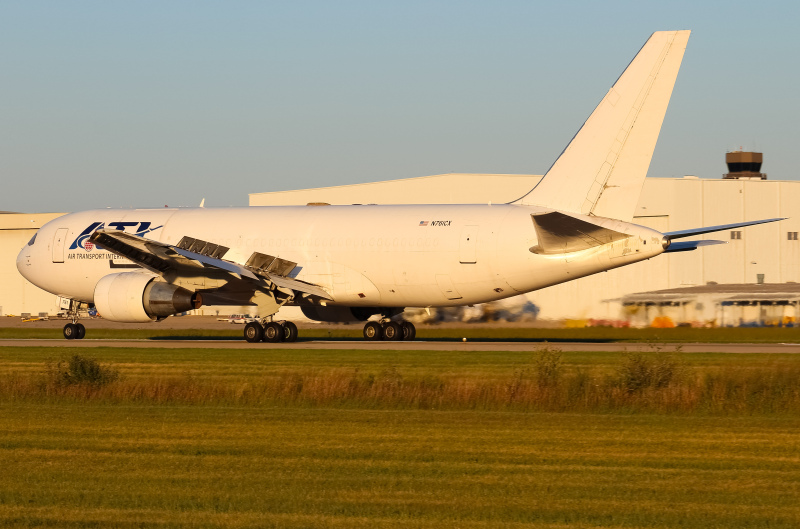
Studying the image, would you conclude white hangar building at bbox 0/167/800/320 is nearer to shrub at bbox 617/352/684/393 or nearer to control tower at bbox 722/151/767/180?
control tower at bbox 722/151/767/180

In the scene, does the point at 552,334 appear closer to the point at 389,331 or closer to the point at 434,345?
the point at 389,331

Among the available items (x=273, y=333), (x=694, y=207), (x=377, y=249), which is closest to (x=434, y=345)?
(x=377, y=249)

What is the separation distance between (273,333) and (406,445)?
23.2m

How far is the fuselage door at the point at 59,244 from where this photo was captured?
4303 centimetres

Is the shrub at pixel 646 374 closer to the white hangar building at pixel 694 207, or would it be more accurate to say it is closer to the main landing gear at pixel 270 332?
the main landing gear at pixel 270 332

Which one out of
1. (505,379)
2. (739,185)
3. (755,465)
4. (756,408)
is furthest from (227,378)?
(739,185)

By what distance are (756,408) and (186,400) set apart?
10.7 metres

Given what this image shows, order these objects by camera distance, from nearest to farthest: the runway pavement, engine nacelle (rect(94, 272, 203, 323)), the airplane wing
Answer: the runway pavement → the airplane wing → engine nacelle (rect(94, 272, 203, 323))

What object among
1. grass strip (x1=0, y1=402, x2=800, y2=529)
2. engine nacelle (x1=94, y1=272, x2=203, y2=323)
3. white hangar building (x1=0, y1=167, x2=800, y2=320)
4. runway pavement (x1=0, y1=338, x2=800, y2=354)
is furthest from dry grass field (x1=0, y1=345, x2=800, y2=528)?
white hangar building (x1=0, y1=167, x2=800, y2=320)

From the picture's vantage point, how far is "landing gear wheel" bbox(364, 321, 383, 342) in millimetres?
39562

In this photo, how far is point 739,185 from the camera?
67.8m

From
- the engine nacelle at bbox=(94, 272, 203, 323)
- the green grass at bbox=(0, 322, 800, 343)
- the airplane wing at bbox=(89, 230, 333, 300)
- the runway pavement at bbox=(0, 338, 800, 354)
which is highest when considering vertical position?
the airplane wing at bbox=(89, 230, 333, 300)

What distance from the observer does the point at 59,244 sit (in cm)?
4325

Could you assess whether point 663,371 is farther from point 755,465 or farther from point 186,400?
point 186,400
